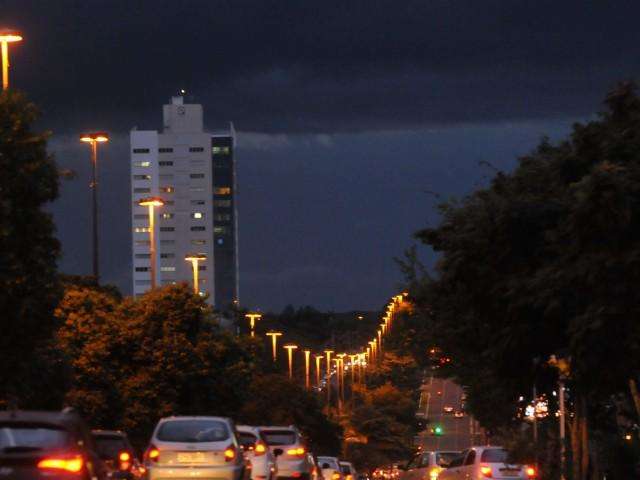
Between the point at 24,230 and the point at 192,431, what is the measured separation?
4570 mm

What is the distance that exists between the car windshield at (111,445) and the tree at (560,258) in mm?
7426

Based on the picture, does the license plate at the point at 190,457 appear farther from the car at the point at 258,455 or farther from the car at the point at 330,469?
the car at the point at 330,469

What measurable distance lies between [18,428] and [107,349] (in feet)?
86.3

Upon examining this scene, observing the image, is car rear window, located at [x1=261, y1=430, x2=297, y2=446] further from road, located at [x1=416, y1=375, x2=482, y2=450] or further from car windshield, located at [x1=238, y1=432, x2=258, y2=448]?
road, located at [x1=416, y1=375, x2=482, y2=450]

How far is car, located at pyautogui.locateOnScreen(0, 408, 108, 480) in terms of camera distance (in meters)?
16.0

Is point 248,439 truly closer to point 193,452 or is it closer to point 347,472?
point 193,452

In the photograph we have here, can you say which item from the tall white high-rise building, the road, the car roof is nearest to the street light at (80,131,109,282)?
the car roof

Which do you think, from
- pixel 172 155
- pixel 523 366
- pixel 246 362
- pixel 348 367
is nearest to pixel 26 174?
pixel 523 366

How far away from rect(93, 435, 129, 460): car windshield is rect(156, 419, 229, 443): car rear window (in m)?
3.82

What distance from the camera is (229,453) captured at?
2462 centimetres

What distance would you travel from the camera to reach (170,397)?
44125mm

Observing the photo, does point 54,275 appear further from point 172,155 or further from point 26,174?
point 172,155

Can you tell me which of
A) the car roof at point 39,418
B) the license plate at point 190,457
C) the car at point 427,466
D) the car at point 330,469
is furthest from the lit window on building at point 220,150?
the car roof at point 39,418

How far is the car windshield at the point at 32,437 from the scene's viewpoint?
16219 mm
